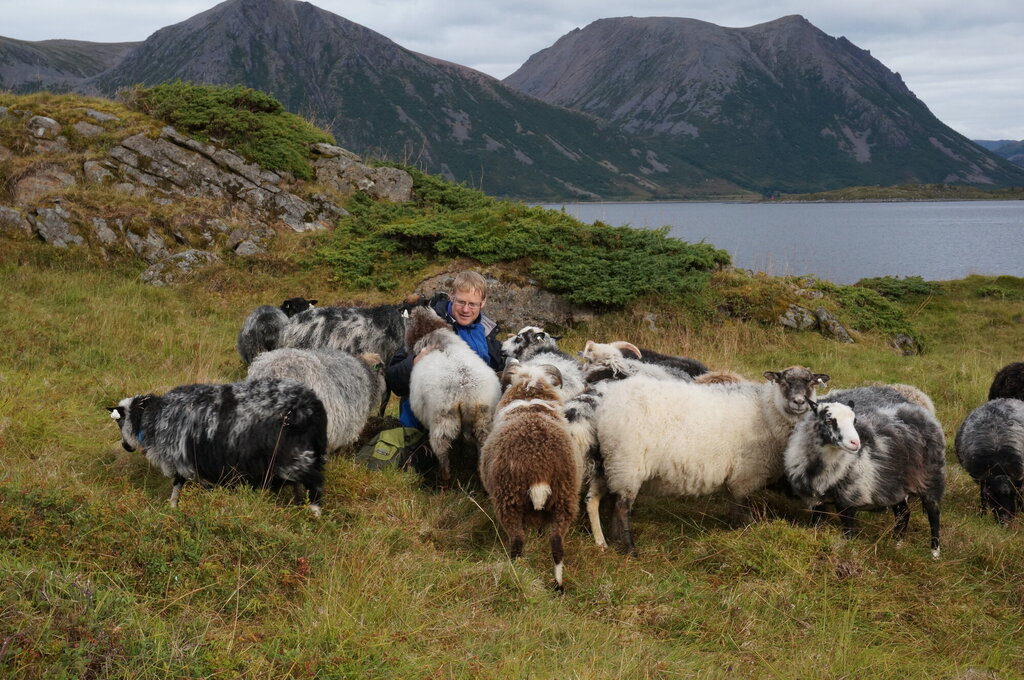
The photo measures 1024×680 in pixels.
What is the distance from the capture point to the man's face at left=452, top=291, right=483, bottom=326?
757 cm

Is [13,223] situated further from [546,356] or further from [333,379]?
[546,356]

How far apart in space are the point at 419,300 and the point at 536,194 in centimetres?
17218

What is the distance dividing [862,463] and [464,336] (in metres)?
4.27

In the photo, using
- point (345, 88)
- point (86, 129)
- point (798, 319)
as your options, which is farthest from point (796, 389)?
point (345, 88)

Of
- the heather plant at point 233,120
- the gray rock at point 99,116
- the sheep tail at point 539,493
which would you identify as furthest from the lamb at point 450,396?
the gray rock at point 99,116

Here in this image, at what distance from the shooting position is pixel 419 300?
31.5 feet

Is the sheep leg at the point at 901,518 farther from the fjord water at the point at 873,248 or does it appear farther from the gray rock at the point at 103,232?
the fjord water at the point at 873,248

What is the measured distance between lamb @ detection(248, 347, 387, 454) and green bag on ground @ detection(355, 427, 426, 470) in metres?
0.23

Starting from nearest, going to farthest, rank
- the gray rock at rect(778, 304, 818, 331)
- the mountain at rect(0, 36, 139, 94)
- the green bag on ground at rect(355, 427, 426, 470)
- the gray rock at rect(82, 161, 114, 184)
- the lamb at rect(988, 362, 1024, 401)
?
the green bag on ground at rect(355, 427, 426, 470)
the lamb at rect(988, 362, 1024, 401)
the gray rock at rect(778, 304, 818, 331)
the gray rock at rect(82, 161, 114, 184)
the mountain at rect(0, 36, 139, 94)

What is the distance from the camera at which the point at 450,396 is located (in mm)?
6523

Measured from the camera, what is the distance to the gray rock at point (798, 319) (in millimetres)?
15102

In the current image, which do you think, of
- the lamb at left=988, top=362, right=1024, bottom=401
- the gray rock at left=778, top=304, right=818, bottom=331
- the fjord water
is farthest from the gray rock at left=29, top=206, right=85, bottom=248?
the lamb at left=988, top=362, right=1024, bottom=401

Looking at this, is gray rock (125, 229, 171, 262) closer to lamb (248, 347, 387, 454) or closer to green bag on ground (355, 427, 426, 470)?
lamb (248, 347, 387, 454)

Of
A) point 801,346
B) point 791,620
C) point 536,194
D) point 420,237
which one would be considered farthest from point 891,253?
point 536,194
